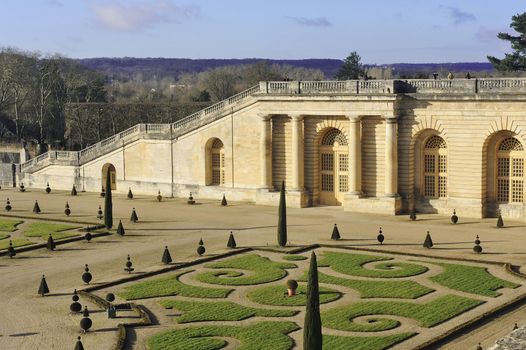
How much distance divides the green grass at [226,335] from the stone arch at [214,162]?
124ft

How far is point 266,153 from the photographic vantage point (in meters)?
67.3

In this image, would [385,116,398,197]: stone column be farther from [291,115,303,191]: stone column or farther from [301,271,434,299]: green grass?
[301,271,434,299]: green grass

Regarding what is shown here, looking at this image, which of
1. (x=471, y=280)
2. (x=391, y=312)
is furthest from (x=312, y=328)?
(x=471, y=280)

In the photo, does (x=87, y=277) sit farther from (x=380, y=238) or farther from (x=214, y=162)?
(x=214, y=162)

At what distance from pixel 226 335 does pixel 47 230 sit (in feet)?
88.0

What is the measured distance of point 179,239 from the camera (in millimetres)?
53125

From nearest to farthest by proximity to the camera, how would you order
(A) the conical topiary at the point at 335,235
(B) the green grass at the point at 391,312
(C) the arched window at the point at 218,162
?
1. (B) the green grass at the point at 391,312
2. (A) the conical topiary at the point at 335,235
3. (C) the arched window at the point at 218,162

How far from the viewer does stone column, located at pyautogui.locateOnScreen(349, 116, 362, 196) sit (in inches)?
2482

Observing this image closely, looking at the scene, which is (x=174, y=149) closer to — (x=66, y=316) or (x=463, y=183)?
(x=463, y=183)

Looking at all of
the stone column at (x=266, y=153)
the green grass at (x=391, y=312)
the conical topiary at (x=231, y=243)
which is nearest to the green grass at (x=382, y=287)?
the green grass at (x=391, y=312)

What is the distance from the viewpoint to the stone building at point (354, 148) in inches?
2324

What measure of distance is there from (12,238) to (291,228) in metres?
18.0

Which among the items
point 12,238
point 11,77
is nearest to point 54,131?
point 11,77

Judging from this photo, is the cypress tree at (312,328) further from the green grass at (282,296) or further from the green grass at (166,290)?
the green grass at (166,290)
